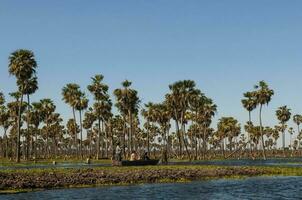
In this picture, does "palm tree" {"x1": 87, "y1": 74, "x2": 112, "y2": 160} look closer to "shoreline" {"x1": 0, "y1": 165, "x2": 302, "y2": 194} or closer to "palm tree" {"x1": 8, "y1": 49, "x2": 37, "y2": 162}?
"palm tree" {"x1": 8, "y1": 49, "x2": 37, "y2": 162}

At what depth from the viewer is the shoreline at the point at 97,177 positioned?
Result: 144 feet

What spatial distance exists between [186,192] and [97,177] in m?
12.2

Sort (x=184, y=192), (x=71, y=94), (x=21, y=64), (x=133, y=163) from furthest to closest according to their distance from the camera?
(x=71, y=94), (x=21, y=64), (x=133, y=163), (x=184, y=192)

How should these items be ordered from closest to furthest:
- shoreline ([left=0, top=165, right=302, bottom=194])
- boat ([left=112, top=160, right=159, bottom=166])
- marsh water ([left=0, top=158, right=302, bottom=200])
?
1. marsh water ([left=0, top=158, right=302, bottom=200])
2. shoreline ([left=0, top=165, right=302, bottom=194])
3. boat ([left=112, top=160, right=159, bottom=166])

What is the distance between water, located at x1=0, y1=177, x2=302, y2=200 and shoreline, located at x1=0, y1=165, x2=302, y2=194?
2754mm

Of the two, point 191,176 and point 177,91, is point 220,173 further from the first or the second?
point 177,91

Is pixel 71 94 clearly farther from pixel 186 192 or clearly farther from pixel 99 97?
pixel 186 192

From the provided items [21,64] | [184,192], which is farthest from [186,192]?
[21,64]

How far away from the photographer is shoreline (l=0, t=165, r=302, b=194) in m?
44.0

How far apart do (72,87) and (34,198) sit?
346ft

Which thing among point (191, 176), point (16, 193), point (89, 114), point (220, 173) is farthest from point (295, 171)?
point (89, 114)

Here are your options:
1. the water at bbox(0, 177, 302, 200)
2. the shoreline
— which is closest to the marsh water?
the water at bbox(0, 177, 302, 200)

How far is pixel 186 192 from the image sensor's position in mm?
40938

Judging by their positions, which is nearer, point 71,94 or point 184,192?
point 184,192
